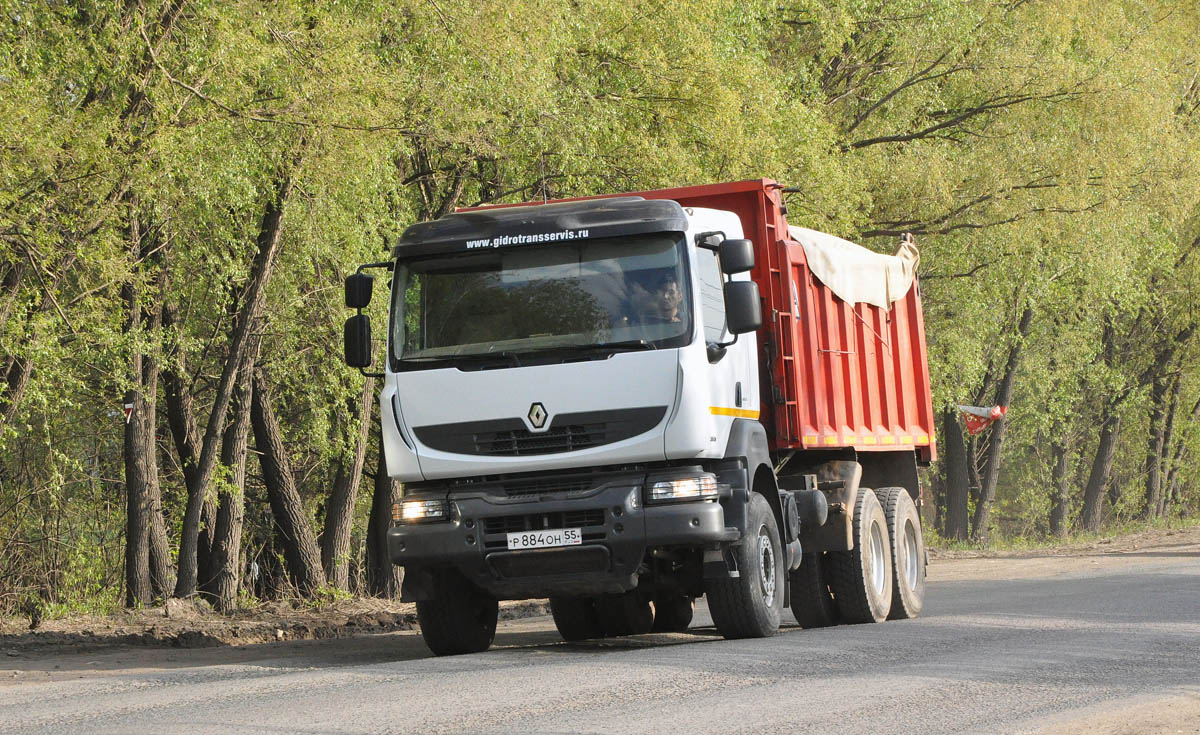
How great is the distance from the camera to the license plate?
10.5 m

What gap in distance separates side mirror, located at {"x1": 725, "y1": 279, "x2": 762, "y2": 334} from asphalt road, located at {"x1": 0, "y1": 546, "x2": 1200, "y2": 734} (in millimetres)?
2208

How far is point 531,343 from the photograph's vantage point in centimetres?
1055

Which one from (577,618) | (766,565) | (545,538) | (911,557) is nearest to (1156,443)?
(911,557)

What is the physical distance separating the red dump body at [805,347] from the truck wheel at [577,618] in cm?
243

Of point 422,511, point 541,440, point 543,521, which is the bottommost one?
point 543,521

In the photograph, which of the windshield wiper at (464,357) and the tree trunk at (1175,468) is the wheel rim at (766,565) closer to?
the windshield wiper at (464,357)

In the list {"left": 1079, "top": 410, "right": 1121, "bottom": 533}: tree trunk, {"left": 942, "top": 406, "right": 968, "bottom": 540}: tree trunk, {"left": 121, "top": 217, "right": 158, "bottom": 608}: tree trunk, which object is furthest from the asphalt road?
{"left": 1079, "top": 410, "right": 1121, "bottom": 533}: tree trunk

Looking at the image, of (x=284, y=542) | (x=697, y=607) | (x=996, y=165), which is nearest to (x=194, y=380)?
(x=284, y=542)

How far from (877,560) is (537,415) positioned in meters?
4.92

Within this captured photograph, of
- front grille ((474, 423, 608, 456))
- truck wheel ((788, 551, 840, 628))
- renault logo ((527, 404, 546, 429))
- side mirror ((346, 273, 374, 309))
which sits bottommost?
truck wheel ((788, 551, 840, 628))

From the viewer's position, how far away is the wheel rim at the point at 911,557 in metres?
14.9

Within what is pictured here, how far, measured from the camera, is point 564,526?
34.6 feet

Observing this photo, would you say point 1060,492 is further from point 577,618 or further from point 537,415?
point 537,415

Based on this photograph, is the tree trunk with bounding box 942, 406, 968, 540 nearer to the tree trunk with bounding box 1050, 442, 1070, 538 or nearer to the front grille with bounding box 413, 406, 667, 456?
the tree trunk with bounding box 1050, 442, 1070, 538
